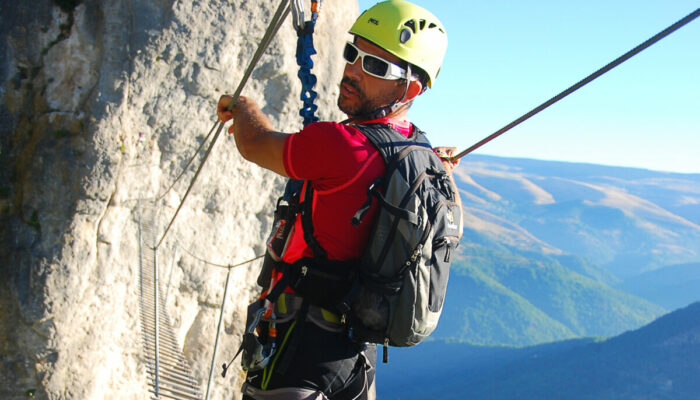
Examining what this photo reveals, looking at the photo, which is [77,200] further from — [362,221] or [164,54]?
[362,221]

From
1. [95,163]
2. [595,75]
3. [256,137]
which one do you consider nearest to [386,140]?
[256,137]

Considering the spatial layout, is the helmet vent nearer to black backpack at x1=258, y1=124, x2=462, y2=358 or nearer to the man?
the man

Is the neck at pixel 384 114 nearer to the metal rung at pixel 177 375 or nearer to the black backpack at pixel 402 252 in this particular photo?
the black backpack at pixel 402 252

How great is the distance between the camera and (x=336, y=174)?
2879 mm

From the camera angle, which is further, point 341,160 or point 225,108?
point 225,108

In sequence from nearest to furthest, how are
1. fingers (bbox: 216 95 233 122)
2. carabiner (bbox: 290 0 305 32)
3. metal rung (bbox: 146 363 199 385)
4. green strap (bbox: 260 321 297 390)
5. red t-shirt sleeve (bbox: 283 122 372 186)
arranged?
red t-shirt sleeve (bbox: 283 122 372 186) → green strap (bbox: 260 321 297 390) → fingers (bbox: 216 95 233 122) → carabiner (bbox: 290 0 305 32) → metal rung (bbox: 146 363 199 385)

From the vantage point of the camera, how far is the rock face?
7.48 m

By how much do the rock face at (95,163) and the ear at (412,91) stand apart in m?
5.23

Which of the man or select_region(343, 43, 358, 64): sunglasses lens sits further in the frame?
select_region(343, 43, 358, 64): sunglasses lens

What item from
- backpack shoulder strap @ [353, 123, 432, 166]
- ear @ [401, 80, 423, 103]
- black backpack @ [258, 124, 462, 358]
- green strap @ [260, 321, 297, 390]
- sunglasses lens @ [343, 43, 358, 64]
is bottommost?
green strap @ [260, 321, 297, 390]

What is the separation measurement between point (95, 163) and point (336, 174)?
216 inches

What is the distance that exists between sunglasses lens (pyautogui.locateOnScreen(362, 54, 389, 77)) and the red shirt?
42cm

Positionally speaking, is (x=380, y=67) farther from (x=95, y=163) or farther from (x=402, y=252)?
(x=95, y=163)

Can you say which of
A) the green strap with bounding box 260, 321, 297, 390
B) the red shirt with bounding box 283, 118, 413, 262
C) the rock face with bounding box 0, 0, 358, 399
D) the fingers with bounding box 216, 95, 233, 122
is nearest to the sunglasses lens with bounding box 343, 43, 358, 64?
the red shirt with bounding box 283, 118, 413, 262
